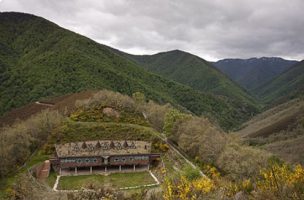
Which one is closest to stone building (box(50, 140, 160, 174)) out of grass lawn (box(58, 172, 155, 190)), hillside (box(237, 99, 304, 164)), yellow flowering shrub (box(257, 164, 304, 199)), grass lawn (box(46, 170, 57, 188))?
grass lawn (box(46, 170, 57, 188))

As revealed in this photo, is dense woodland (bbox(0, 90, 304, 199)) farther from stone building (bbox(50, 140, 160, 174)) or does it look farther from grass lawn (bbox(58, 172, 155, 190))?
grass lawn (bbox(58, 172, 155, 190))

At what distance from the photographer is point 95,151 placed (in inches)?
2143

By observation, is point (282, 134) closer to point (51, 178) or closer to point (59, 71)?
point (59, 71)

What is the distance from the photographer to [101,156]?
53.1 metres

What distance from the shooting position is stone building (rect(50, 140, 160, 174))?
52.4 meters

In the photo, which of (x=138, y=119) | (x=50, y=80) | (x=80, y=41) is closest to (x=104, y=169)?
(x=138, y=119)

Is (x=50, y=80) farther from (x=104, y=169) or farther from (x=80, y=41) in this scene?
(x=104, y=169)

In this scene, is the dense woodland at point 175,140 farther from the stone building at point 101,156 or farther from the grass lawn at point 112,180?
the grass lawn at point 112,180

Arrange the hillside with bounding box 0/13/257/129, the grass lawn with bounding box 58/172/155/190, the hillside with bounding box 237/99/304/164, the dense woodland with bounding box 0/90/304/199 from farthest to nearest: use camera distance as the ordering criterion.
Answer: the hillside with bounding box 0/13/257/129 < the hillside with bounding box 237/99/304/164 < the grass lawn with bounding box 58/172/155/190 < the dense woodland with bounding box 0/90/304/199

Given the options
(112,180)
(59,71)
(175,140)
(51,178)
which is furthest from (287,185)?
(59,71)

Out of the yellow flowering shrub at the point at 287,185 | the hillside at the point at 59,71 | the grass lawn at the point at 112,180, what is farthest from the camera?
the hillside at the point at 59,71

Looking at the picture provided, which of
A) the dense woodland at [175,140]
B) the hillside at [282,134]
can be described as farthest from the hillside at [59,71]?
the dense woodland at [175,140]

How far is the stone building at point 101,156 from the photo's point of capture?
2064 inches

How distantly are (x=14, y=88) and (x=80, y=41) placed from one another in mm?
62030
